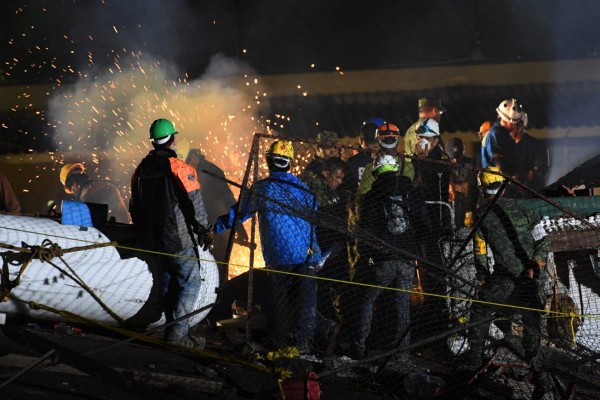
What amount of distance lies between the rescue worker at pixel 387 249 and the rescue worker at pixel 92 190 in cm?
579

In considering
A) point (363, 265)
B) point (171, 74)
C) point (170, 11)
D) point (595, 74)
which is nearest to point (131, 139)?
point (171, 74)

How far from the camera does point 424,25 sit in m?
16.7

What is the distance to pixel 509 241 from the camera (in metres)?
8.65

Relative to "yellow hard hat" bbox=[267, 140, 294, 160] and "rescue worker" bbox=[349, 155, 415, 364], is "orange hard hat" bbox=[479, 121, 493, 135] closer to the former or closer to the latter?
"rescue worker" bbox=[349, 155, 415, 364]

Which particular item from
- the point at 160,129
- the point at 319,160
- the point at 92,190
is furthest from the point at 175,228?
the point at 92,190

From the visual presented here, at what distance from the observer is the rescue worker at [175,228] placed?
7.39 m

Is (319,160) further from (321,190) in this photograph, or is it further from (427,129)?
(427,129)

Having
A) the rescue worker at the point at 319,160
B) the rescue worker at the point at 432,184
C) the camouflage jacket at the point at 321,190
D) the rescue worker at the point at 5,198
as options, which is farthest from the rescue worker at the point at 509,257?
the rescue worker at the point at 5,198

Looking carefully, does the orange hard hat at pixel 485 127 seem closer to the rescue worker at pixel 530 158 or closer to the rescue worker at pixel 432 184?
the rescue worker at pixel 530 158

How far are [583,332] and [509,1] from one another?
31.4 ft

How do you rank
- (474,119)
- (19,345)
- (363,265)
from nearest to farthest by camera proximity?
(19,345) → (363,265) → (474,119)

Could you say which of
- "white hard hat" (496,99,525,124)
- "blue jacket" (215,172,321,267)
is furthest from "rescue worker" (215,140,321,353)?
"white hard hat" (496,99,525,124)

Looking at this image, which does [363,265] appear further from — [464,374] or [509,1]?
[509,1]

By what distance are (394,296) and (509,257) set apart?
1.49 metres
